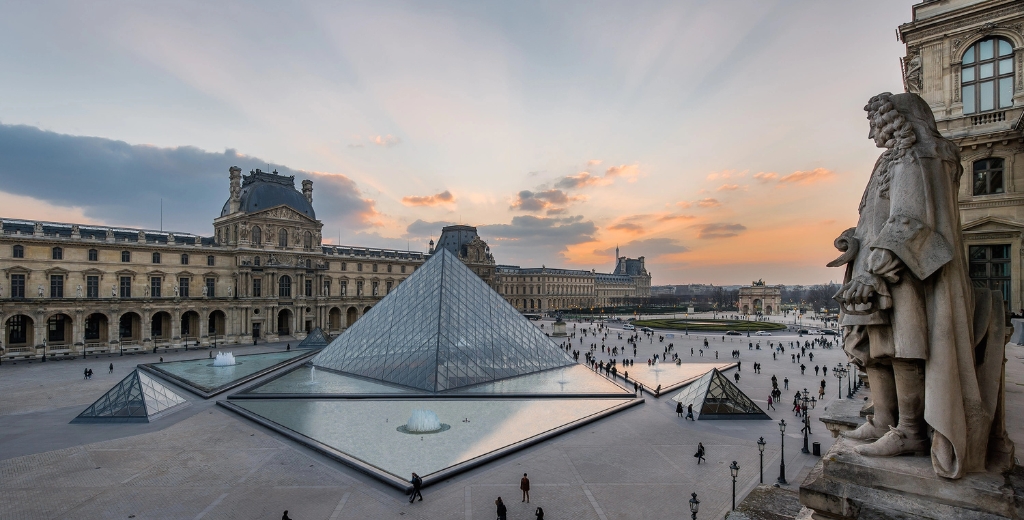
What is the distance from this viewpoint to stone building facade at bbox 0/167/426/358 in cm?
3678

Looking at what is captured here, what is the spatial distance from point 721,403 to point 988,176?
11.0 meters

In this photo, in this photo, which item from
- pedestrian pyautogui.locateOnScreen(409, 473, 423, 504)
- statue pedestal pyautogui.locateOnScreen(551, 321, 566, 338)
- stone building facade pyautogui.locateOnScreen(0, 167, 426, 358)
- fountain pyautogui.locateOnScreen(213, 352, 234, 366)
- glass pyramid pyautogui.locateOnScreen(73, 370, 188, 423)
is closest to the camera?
pedestrian pyautogui.locateOnScreen(409, 473, 423, 504)

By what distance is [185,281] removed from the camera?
44.0m

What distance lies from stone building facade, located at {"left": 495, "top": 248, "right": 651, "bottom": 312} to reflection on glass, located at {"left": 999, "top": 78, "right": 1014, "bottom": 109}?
81.4 m

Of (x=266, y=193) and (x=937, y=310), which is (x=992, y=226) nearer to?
(x=937, y=310)

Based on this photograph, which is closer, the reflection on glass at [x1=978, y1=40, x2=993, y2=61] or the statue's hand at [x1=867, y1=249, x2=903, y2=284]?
the statue's hand at [x1=867, y1=249, x2=903, y2=284]

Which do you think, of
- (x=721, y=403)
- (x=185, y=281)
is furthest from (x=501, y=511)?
(x=185, y=281)

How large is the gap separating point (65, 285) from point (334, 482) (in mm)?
38671

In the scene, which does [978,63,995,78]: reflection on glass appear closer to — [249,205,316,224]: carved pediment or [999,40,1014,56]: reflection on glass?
[999,40,1014,56]: reflection on glass

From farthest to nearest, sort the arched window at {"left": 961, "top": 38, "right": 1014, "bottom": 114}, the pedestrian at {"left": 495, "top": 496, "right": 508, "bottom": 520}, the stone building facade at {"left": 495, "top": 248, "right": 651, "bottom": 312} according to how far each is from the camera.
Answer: the stone building facade at {"left": 495, "top": 248, "right": 651, "bottom": 312}, the arched window at {"left": 961, "top": 38, "right": 1014, "bottom": 114}, the pedestrian at {"left": 495, "top": 496, "right": 508, "bottom": 520}

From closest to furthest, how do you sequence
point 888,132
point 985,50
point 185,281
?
point 888,132
point 985,50
point 185,281

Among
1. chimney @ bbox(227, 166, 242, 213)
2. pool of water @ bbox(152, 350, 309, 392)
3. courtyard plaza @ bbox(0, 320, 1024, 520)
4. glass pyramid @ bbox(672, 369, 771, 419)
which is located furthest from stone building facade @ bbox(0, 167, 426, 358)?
glass pyramid @ bbox(672, 369, 771, 419)

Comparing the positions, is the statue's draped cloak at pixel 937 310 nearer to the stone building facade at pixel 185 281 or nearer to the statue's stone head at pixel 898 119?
the statue's stone head at pixel 898 119

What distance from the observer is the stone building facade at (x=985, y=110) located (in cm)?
1484
